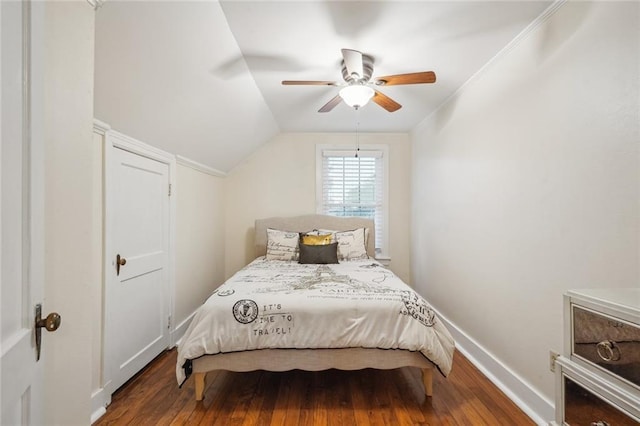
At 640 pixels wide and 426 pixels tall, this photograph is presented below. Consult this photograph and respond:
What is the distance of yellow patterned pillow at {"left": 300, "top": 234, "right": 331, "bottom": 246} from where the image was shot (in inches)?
138

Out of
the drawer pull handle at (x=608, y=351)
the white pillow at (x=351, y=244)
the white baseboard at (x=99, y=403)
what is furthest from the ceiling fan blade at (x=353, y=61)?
the white baseboard at (x=99, y=403)

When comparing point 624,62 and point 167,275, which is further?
point 167,275

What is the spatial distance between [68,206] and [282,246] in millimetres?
2676

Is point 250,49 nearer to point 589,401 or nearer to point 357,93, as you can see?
point 357,93

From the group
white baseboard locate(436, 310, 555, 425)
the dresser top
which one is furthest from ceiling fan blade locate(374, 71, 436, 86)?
white baseboard locate(436, 310, 555, 425)

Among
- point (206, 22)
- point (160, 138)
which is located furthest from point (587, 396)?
point (160, 138)

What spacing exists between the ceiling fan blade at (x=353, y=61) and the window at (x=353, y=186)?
2218 millimetres

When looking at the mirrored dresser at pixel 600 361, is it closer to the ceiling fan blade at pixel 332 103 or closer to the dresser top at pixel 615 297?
the dresser top at pixel 615 297

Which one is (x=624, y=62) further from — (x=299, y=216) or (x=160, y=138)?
(x=299, y=216)

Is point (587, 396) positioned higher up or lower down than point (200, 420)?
higher up

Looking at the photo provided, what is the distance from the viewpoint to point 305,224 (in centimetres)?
407

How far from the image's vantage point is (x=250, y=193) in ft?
14.0

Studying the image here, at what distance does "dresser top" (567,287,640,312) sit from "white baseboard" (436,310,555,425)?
3.41 ft

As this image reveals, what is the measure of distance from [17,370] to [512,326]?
8.09ft
